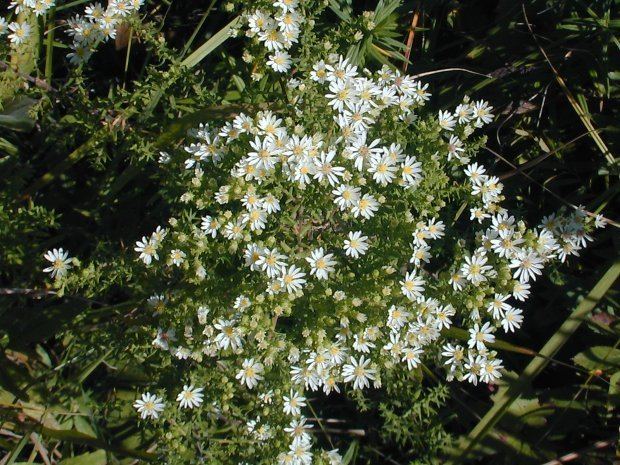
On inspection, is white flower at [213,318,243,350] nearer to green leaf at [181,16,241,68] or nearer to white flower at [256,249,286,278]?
white flower at [256,249,286,278]

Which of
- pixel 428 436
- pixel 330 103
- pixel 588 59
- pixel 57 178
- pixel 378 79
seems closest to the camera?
pixel 330 103

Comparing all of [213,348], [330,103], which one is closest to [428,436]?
[213,348]

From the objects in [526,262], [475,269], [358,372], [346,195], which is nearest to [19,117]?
[346,195]

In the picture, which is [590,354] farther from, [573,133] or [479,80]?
[479,80]

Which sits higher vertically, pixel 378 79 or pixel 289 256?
pixel 378 79

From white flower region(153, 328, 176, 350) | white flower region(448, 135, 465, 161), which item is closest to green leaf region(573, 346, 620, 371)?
white flower region(448, 135, 465, 161)

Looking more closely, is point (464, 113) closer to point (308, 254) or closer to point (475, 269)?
point (475, 269)

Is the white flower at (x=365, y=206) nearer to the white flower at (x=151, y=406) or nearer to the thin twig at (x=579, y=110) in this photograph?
the white flower at (x=151, y=406)
